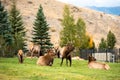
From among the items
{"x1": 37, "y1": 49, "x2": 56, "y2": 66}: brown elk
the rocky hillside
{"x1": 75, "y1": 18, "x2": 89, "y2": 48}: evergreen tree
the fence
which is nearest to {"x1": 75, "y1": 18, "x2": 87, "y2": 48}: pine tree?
{"x1": 75, "y1": 18, "x2": 89, "y2": 48}: evergreen tree

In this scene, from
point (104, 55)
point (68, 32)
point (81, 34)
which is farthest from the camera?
point (81, 34)

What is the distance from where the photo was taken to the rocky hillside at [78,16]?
159 meters

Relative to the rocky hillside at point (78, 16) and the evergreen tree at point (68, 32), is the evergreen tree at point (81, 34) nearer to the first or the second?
the evergreen tree at point (68, 32)

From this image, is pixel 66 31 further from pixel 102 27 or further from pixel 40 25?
pixel 102 27

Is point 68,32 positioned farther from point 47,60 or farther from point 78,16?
point 78,16

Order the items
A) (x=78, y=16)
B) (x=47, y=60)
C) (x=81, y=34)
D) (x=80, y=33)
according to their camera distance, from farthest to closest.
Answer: (x=78, y=16)
(x=80, y=33)
(x=81, y=34)
(x=47, y=60)

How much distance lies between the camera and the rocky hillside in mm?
158750

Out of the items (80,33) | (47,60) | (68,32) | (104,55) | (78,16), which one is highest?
(78,16)

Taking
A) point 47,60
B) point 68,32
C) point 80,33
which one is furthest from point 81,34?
point 47,60

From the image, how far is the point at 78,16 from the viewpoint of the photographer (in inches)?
6934

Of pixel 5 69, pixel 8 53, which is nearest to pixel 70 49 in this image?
pixel 5 69

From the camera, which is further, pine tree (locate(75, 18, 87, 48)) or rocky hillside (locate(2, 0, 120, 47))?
rocky hillside (locate(2, 0, 120, 47))

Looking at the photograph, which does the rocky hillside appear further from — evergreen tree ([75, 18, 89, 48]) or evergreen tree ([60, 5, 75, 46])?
evergreen tree ([60, 5, 75, 46])

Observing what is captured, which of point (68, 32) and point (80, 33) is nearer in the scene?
point (68, 32)
